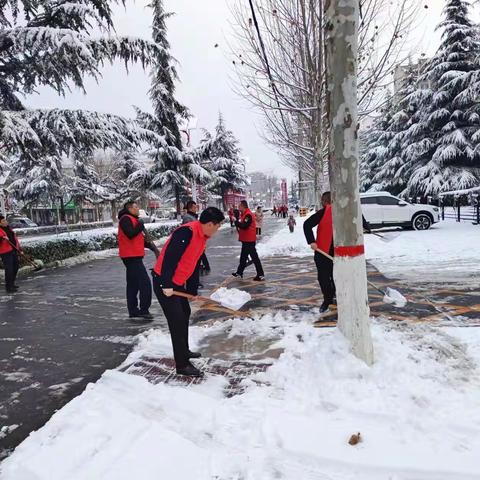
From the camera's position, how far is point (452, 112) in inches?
977

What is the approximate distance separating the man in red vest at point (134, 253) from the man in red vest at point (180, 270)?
2.30m

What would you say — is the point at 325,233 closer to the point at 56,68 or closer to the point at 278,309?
the point at 278,309

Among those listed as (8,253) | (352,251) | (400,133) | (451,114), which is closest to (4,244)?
(8,253)

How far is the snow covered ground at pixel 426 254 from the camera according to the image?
8949mm

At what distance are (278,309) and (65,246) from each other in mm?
11005

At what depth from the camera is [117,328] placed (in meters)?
6.19

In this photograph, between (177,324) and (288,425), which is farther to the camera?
(177,324)

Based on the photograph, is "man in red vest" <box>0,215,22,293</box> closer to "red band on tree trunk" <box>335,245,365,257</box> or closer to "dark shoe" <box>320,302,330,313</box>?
"dark shoe" <box>320,302,330,313</box>

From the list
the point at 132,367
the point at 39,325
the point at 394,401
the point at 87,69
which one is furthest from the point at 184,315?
the point at 87,69

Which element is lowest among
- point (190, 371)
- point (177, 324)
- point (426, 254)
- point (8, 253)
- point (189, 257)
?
point (426, 254)

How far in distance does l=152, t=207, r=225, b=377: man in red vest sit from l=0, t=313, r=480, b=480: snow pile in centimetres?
39

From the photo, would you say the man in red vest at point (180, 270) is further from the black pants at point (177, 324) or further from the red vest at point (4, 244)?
the red vest at point (4, 244)

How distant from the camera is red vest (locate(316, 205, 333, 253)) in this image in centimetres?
613

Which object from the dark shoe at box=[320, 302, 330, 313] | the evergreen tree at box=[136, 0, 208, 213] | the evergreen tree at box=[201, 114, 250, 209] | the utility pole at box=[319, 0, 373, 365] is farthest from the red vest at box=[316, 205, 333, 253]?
the evergreen tree at box=[201, 114, 250, 209]
